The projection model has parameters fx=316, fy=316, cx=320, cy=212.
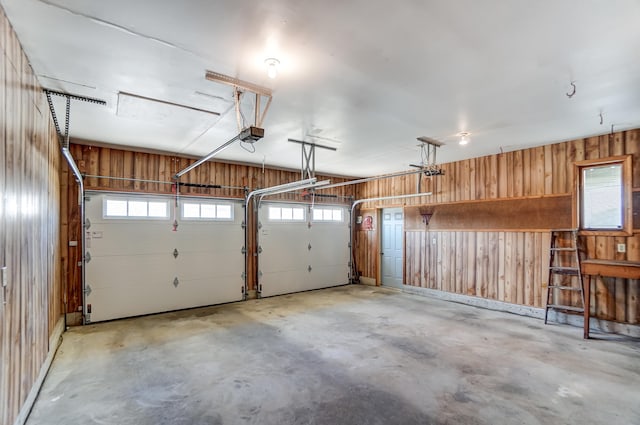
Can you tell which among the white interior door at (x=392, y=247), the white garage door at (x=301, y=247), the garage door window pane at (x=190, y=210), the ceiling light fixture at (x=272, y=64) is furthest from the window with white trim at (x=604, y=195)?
the garage door window pane at (x=190, y=210)

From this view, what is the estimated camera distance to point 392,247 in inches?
303

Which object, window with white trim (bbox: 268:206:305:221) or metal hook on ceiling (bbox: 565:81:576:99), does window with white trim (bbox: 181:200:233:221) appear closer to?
window with white trim (bbox: 268:206:305:221)

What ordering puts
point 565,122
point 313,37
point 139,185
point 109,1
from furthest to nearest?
point 139,185
point 565,122
point 313,37
point 109,1

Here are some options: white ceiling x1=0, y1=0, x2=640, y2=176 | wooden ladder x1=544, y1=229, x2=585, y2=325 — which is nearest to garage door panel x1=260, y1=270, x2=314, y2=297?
white ceiling x1=0, y1=0, x2=640, y2=176

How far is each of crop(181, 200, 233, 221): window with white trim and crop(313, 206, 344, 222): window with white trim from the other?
2.18 m

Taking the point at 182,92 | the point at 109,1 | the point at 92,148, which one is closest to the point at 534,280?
the point at 182,92

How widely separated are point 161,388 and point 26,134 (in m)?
2.44

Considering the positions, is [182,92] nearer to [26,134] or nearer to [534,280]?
[26,134]

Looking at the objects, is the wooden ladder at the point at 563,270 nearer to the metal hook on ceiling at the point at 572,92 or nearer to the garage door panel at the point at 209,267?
the metal hook on ceiling at the point at 572,92

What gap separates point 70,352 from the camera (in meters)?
3.76

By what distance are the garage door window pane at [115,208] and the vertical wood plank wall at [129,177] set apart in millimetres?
223

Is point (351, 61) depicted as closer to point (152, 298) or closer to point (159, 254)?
point (159, 254)

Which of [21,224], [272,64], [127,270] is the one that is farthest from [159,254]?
[272,64]

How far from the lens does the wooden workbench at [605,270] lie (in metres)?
3.82
